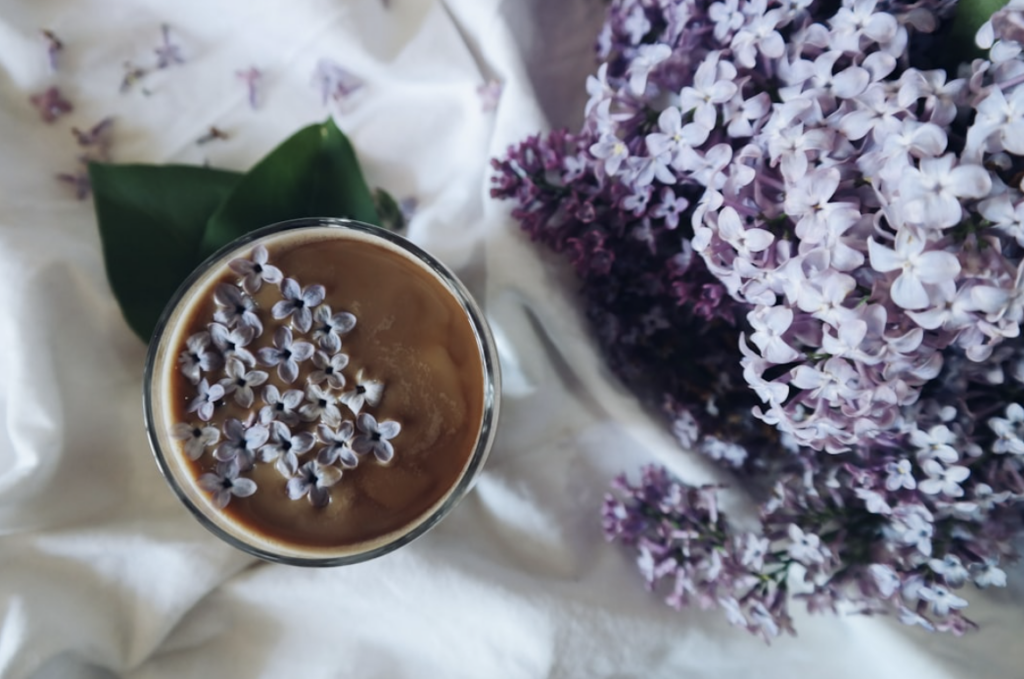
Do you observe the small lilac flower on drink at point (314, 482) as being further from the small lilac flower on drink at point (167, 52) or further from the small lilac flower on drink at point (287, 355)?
the small lilac flower on drink at point (167, 52)

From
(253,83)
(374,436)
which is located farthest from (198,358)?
(253,83)

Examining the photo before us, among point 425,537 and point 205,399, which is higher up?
point 205,399

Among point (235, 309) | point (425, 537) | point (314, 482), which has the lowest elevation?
point (425, 537)

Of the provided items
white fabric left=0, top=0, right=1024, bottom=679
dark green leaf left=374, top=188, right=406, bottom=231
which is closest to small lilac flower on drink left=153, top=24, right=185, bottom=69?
white fabric left=0, top=0, right=1024, bottom=679

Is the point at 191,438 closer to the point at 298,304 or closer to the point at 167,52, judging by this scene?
the point at 298,304

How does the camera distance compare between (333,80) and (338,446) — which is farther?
(333,80)

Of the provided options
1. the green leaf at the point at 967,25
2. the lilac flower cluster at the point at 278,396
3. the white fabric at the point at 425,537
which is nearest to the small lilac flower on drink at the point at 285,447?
the lilac flower cluster at the point at 278,396

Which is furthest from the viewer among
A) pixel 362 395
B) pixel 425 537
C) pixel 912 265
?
pixel 425 537
